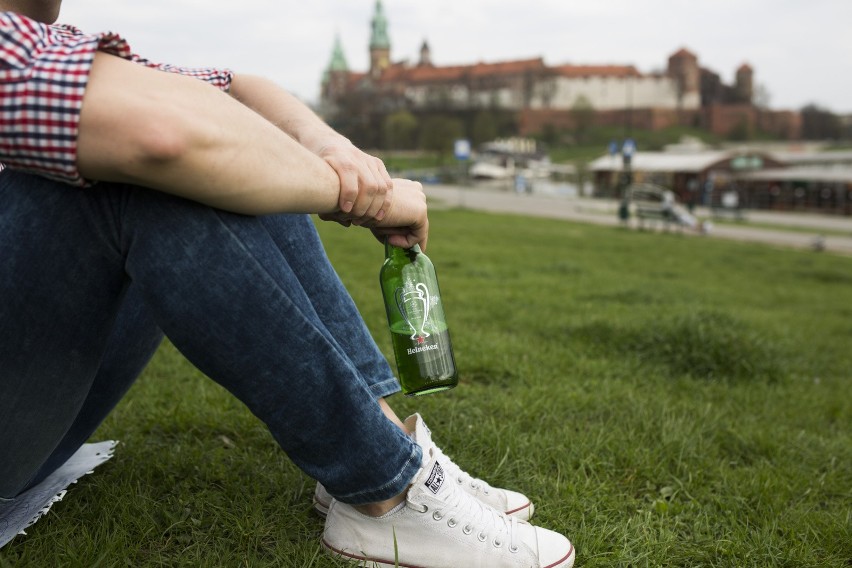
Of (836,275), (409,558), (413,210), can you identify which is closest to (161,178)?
(413,210)

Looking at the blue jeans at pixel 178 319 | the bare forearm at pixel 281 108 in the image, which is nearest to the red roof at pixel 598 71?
the bare forearm at pixel 281 108

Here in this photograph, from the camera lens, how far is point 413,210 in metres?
1.51

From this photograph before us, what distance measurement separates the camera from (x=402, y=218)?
1499mm

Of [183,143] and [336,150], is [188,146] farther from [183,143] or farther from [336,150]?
[336,150]

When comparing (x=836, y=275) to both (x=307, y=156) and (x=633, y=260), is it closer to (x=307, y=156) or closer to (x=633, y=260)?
(x=633, y=260)

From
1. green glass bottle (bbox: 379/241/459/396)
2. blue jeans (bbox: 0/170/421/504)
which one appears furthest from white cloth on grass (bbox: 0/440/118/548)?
green glass bottle (bbox: 379/241/459/396)

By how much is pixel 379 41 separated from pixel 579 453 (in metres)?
139

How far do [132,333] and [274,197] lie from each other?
1.83 feet

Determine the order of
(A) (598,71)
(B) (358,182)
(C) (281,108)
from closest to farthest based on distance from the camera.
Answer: (B) (358,182) → (C) (281,108) → (A) (598,71)

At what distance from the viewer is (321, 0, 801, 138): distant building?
101500 mm

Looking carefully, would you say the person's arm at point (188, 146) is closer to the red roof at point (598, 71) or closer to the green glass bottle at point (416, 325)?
the green glass bottle at point (416, 325)

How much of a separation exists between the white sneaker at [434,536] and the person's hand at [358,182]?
1.67ft

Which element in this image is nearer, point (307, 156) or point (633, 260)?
point (307, 156)

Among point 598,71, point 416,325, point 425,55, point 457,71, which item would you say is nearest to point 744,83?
point 598,71
